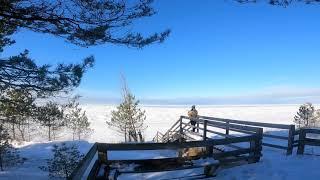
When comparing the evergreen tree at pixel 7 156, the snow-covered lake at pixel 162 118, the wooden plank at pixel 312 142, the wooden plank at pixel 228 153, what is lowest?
the snow-covered lake at pixel 162 118

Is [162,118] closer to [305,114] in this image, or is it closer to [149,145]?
[305,114]

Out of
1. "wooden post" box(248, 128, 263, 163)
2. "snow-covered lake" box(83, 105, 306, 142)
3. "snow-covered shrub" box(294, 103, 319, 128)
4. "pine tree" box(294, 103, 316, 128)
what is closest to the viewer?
"wooden post" box(248, 128, 263, 163)

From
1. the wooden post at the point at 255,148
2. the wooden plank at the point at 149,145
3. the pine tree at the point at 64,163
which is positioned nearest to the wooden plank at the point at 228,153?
the wooden post at the point at 255,148

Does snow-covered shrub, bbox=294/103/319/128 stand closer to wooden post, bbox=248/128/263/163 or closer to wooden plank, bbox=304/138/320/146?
wooden plank, bbox=304/138/320/146

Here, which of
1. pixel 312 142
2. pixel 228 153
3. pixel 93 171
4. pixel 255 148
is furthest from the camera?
pixel 312 142

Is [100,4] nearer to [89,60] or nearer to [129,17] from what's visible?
[129,17]

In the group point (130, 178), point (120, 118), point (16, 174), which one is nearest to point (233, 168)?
point (130, 178)

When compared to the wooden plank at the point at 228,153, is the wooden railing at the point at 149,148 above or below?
above

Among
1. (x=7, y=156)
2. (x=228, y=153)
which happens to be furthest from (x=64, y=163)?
(x=228, y=153)

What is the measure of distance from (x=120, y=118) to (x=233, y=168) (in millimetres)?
36869

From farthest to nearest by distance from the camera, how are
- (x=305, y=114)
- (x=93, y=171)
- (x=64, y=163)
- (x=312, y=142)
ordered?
(x=305, y=114), (x=64, y=163), (x=312, y=142), (x=93, y=171)

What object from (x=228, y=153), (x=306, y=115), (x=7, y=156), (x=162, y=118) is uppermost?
(x=228, y=153)

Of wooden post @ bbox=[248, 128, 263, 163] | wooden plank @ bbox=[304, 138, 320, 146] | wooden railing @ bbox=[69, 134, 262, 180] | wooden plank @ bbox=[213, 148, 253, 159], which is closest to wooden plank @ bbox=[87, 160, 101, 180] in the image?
wooden railing @ bbox=[69, 134, 262, 180]

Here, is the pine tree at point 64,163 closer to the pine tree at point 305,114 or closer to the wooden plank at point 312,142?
the wooden plank at point 312,142
